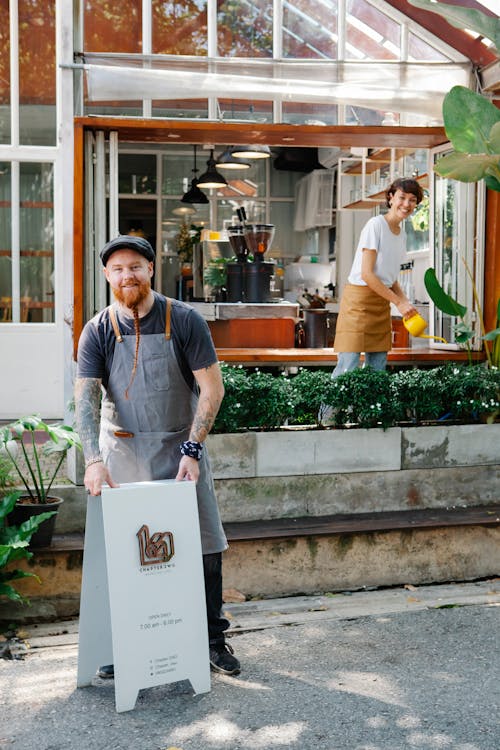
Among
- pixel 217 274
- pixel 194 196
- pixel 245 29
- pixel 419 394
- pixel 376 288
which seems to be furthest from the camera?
pixel 194 196

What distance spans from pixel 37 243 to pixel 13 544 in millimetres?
3772

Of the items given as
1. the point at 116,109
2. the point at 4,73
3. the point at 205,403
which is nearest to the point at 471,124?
the point at 116,109

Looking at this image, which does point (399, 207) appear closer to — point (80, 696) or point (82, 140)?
point (82, 140)

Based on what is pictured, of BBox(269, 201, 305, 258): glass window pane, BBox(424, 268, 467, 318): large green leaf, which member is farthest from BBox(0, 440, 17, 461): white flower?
BBox(269, 201, 305, 258): glass window pane

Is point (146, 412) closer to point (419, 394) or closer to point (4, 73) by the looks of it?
point (419, 394)

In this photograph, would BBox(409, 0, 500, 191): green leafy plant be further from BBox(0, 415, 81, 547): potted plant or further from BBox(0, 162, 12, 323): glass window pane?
BBox(0, 162, 12, 323): glass window pane

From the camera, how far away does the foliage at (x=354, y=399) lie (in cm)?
578

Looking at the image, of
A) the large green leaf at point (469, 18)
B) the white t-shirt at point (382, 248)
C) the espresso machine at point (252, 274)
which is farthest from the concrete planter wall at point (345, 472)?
the espresso machine at point (252, 274)

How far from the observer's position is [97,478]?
12.1 ft

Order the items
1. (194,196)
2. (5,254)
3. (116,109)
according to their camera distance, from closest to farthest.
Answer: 1. (116,109)
2. (5,254)
3. (194,196)

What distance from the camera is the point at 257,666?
13.8ft

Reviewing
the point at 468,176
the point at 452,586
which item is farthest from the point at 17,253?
the point at 452,586

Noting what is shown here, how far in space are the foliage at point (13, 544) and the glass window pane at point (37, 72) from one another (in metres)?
3.88

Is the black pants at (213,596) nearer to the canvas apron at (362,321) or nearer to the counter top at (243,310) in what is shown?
the canvas apron at (362,321)
